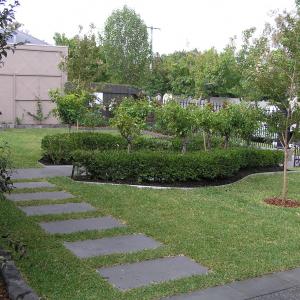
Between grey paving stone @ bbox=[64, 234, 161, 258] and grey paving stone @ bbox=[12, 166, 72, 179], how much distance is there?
438cm

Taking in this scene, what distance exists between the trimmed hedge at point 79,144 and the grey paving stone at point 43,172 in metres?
0.48

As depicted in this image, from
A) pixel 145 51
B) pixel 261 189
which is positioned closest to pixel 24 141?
pixel 261 189

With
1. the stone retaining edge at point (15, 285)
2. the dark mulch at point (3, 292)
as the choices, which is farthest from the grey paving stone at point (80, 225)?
the dark mulch at point (3, 292)

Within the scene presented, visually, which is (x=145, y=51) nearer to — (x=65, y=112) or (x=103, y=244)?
(x=65, y=112)

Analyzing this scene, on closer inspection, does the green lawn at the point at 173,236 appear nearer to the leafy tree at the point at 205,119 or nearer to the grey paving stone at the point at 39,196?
the grey paving stone at the point at 39,196

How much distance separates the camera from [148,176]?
9891mm

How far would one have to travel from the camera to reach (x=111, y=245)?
5941 millimetres

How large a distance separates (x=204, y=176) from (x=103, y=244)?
4698 millimetres

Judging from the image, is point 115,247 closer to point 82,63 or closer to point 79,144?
point 79,144

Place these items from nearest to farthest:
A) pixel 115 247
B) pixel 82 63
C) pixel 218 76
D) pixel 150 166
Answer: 1. pixel 115 247
2. pixel 150 166
3. pixel 82 63
4. pixel 218 76

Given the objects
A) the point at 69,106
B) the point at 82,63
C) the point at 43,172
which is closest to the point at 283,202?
the point at 43,172

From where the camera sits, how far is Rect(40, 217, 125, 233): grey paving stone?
6.48m

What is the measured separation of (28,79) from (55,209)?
15.9m

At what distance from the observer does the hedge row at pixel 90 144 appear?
475 inches
